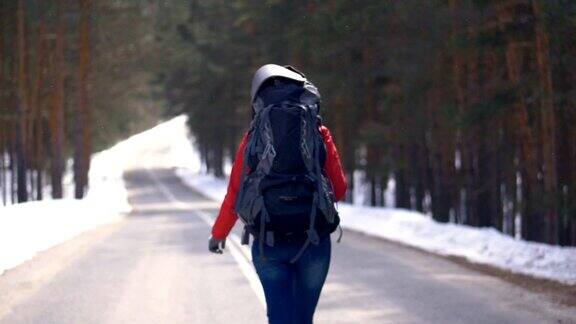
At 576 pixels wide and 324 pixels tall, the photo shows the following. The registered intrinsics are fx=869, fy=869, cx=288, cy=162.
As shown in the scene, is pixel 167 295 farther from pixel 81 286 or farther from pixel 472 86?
pixel 472 86

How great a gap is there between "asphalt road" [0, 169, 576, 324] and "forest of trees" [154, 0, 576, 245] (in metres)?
4.65

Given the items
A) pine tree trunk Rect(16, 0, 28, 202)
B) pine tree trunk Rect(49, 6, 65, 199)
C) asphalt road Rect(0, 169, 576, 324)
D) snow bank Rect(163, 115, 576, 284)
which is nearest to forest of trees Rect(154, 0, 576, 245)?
snow bank Rect(163, 115, 576, 284)

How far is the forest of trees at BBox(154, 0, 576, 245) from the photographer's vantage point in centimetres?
1814

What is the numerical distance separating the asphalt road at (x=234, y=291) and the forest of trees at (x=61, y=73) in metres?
20.6

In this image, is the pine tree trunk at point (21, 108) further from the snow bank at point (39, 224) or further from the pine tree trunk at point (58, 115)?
the snow bank at point (39, 224)

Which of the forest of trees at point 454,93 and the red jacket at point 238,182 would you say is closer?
the red jacket at point 238,182

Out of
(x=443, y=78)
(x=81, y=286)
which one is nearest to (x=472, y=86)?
(x=443, y=78)

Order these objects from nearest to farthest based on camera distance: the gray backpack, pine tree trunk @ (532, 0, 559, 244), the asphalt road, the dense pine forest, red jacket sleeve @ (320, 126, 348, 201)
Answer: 1. the gray backpack
2. red jacket sleeve @ (320, 126, 348, 201)
3. the asphalt road
4. pine tree trunk @ (532, 0, 559, 244)
5. the dense pine forest

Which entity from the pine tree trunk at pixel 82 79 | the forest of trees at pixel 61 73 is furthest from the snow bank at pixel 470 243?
the forest of trees at pixel 61 73

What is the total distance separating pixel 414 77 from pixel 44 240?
42.7 feet

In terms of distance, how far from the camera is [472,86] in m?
24.7

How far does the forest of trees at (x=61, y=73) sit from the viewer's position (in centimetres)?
3675

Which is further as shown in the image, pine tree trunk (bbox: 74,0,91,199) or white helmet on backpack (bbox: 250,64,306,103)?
Answer: pine tree trunk (bbox: 74,0,91,199)

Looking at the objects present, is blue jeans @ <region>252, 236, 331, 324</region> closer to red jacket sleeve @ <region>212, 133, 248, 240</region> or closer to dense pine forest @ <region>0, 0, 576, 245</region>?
red jacket sleeve @ <region>212, 133, 248, 240</region>
